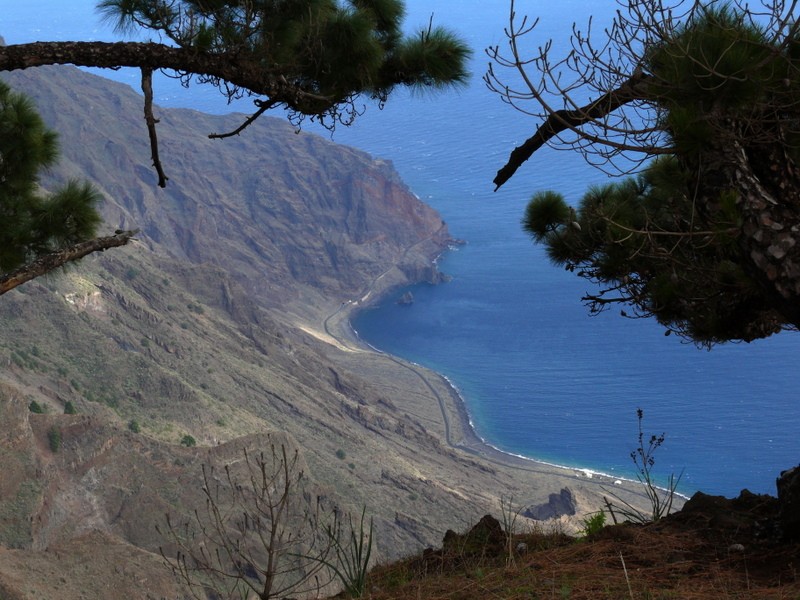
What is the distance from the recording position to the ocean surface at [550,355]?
206ft

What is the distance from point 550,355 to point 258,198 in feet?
138

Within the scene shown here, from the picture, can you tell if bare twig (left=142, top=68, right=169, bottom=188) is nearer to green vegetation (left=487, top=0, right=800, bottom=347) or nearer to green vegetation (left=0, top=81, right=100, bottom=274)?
green vegetation (left=487, top=0, right=800, bottom=347)

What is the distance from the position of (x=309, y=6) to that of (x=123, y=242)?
5.99 ft

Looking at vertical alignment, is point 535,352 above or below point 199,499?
above

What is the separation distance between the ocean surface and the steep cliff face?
6728 millimetres

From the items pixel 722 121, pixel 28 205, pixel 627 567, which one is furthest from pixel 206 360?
pixel 722 121

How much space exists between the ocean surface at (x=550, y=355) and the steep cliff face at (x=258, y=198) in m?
6.73

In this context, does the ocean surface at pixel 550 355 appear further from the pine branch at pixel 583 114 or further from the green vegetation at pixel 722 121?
the green vegetation at pixel 722 121

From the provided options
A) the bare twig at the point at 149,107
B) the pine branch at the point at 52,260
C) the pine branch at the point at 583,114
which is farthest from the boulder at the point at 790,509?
the pine branch at the point at 52,260

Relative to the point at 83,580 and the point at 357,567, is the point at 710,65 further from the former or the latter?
the point at 83,580

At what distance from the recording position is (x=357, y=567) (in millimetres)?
4973

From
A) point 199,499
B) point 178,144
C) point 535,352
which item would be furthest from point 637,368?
point 178,144

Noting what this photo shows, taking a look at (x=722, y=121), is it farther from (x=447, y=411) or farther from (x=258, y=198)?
(x=258, y=198)

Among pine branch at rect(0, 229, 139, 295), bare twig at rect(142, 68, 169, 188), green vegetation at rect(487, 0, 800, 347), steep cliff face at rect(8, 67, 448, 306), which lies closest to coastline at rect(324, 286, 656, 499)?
steep cliff face at rect(8, 67, 448, 306)
